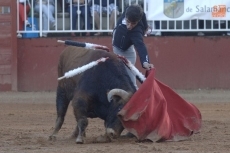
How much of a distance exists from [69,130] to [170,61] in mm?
4649

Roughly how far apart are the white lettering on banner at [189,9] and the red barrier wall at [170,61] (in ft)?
1.41

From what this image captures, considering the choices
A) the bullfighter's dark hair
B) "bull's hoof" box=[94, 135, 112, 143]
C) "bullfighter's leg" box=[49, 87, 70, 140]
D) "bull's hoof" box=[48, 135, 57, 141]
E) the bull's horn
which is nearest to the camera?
the bull's horn

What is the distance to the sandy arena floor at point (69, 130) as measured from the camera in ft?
26.2

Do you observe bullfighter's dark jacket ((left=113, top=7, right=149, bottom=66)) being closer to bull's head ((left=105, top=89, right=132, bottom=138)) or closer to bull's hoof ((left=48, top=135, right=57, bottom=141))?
bull's head ((left=105, top=89, right=132, bottom=138))

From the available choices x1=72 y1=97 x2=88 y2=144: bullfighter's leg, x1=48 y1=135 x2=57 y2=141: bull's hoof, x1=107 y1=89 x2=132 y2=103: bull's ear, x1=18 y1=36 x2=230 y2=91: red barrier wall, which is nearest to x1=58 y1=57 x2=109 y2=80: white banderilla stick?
x1=72 y1=97 x2=88 y2=144: bullfighter's leg

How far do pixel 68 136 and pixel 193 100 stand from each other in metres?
4.56

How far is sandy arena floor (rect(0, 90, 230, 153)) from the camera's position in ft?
26.2

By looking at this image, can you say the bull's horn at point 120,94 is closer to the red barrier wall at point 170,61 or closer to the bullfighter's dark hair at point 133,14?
the bullfighter's dark hair at point 133,14

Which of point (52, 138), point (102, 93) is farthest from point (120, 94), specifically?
point (52, 138)

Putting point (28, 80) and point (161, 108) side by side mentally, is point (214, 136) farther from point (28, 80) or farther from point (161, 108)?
point (28, 80)

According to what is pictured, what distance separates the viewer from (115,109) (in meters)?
8.34

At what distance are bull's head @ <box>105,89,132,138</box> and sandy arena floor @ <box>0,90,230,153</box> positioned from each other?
17 centimetres

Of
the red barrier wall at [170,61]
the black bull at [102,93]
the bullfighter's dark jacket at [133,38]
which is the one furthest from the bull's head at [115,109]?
the red barrier wall at [170,61]

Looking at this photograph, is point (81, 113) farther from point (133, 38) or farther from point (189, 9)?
point (189, 9)
